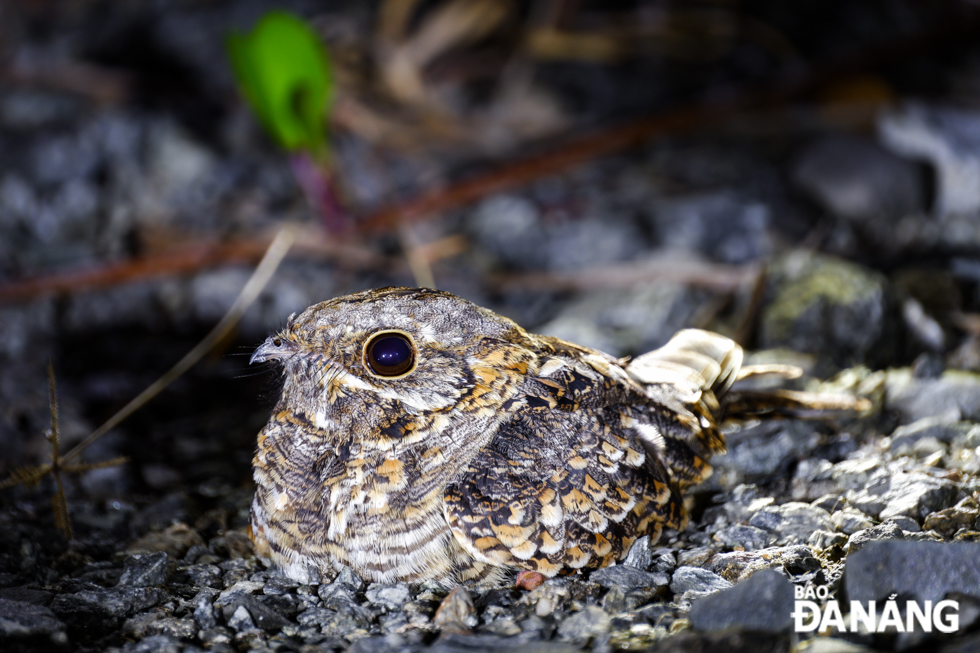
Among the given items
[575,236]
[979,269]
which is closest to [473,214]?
[575,236]

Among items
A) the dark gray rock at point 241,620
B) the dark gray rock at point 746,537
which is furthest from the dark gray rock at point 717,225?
the dark gray rock at point 241,620

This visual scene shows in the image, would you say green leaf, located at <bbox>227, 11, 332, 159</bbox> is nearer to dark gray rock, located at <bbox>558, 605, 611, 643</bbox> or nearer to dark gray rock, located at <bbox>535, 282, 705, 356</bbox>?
dark gray rock, located at <bbox>535, 282, 705, 356</bbox>

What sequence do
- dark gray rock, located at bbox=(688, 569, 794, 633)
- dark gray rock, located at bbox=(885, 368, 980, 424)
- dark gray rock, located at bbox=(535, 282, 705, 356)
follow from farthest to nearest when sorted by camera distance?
dark gray rock, located at bbox=(535, 282, 705, 356) → dark gray rock, located at bbox=(885, 368, 980, 424) → dark gray rock, located at bbox=(688, 569, 794, 633)

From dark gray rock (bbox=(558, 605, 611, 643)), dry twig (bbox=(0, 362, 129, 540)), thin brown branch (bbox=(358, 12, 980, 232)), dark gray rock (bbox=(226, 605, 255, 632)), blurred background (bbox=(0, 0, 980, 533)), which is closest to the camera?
dark gray rock (bbox=(558, 605, 611, 643))

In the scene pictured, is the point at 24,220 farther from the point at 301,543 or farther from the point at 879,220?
the point at 879,220

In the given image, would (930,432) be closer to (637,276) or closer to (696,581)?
(696,581)

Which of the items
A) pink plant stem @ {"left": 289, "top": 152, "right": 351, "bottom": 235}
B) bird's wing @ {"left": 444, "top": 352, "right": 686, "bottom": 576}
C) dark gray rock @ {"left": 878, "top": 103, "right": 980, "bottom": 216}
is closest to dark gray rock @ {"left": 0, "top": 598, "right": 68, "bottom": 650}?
bird's wing @ {"left": 444, "top": 352, "right": 686, "bottom": 576}

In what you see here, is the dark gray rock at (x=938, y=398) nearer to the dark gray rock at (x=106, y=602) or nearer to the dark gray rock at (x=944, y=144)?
the dark gray rock at (x=944, y=144)
